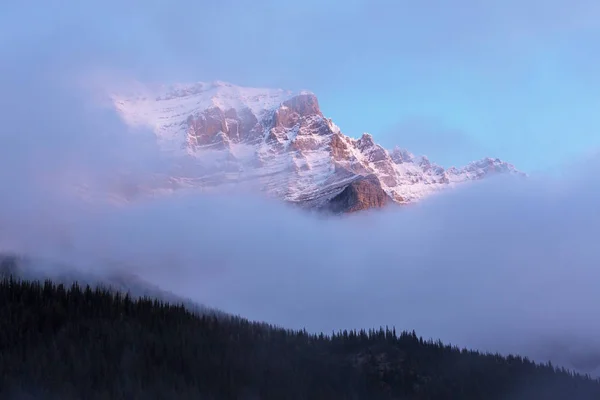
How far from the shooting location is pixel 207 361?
248 ft

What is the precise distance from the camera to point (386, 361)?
9294 cm

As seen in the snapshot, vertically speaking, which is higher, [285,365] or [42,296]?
[42,296]

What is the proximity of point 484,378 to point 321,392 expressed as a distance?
27.1 metres

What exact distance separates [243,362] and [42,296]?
2898 cm

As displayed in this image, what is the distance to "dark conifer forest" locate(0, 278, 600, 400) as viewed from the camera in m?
65.2

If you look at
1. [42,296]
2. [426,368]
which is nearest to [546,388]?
[426,368]

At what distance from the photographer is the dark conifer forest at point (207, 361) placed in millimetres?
65250

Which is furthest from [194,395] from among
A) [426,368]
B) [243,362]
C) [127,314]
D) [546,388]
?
[546,388]

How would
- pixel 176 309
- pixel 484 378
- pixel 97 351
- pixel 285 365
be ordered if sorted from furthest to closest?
1. pixel 176 309
2. pixel 484 378
3. pixel 285 365
4. pixel 97 351

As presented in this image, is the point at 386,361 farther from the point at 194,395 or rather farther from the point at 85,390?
the point at 85,390

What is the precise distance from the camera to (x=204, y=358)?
250 ft

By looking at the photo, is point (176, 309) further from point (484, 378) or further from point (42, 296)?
point (484, 378)

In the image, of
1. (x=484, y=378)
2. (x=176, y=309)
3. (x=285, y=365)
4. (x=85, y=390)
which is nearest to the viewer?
(x=85, y=390)

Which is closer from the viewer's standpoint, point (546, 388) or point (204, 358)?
point (204, 358)
